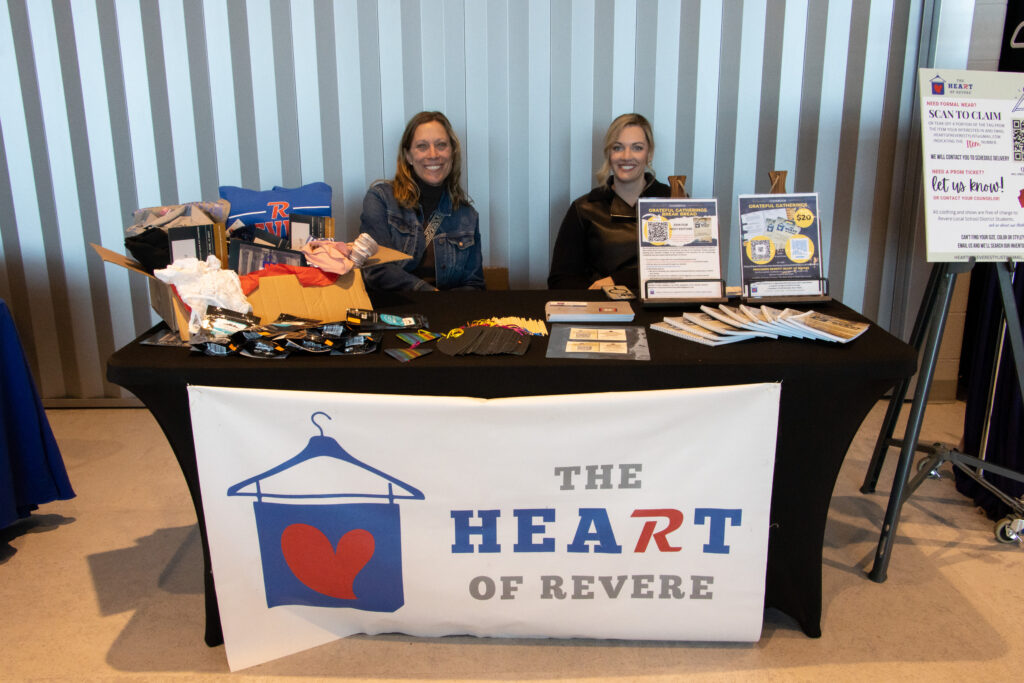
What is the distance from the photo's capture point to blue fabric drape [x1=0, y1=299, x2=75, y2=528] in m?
2.29

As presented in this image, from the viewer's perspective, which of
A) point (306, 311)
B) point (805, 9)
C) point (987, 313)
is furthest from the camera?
point (805, 9)

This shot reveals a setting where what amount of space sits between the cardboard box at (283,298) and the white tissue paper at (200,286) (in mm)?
42

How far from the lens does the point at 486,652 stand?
1839mm

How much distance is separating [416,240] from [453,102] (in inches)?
27.3

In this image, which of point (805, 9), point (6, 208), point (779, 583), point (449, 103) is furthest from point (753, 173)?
point (6, 208)

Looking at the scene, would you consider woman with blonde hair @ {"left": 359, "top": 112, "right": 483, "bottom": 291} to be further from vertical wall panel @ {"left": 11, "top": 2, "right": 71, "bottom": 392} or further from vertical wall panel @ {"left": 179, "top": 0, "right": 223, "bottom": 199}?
vertical wall panel @ {"left": 11, "top": 2, "right": 71, "bottom": 392}

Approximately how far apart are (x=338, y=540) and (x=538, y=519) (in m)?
0.45

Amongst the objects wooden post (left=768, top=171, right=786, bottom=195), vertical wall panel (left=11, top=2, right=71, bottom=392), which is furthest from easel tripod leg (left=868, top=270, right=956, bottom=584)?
vertical wall panel (left=11, top=2, right=71, bottom=392)

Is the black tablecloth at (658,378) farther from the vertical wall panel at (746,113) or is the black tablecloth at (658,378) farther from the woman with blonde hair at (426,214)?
the vertical wall panel at (746,113)

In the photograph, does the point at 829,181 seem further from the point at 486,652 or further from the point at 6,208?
the point at 6,208

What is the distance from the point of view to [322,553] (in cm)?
173

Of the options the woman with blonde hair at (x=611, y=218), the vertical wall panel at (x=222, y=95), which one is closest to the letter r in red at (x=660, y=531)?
the woman with blonde hair at (x=611, y=218)

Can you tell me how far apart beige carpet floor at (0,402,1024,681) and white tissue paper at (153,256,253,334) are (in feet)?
2.70

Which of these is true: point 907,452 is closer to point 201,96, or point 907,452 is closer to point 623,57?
point 623,57
